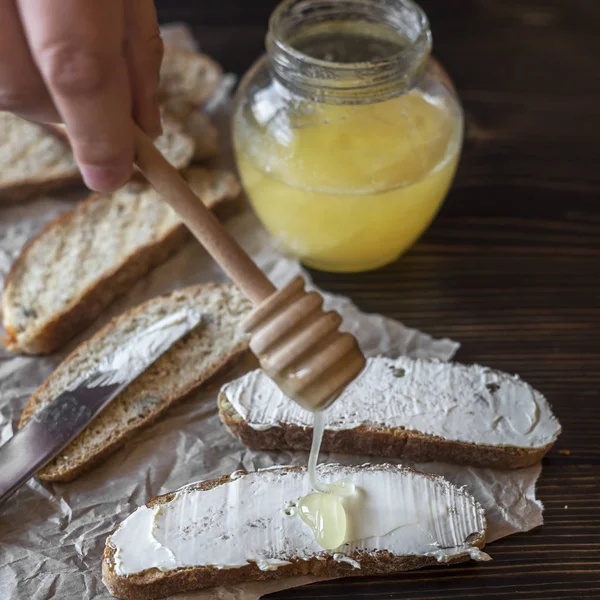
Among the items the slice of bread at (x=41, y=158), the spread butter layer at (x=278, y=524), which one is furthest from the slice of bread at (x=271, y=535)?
the slice of bread at (x=41, y=158)

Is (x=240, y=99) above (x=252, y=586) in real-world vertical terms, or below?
above

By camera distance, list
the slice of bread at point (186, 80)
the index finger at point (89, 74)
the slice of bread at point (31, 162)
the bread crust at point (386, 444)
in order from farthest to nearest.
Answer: the slice of bread at point (186, 80)
the slice of bread at point (31, 162)
the bread crust at point (386, 444)
the index finger at point (89, 74)

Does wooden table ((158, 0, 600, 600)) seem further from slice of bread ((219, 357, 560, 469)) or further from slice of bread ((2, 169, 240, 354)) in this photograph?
slice of bread ((2, 169, 240, 354))

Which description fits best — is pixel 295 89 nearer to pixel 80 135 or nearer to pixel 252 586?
pixel 80 135

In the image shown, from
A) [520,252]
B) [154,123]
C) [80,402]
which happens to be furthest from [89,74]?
[520,252]

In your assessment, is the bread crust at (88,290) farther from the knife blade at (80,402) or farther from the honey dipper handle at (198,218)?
the honey dipper handle at (198,218)

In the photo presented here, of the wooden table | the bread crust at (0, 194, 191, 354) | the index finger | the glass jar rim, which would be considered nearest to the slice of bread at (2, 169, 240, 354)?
the bread crust at (0, 194, 191, 354)

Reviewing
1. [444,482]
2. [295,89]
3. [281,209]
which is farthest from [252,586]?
[295,89]

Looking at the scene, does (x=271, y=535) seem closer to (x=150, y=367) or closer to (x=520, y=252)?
(x=150, y=367)
